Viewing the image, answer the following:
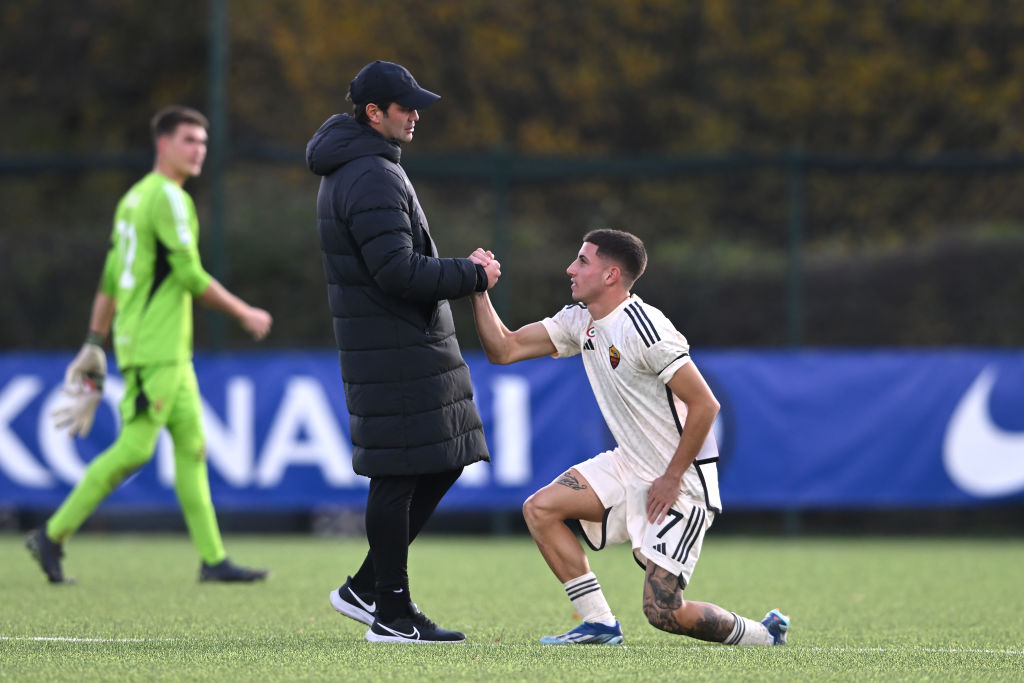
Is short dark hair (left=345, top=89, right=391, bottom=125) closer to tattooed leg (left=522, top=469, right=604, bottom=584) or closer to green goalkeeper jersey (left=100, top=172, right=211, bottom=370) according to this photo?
tattooed leg (left=522, top=469, right=604, bottom=584)

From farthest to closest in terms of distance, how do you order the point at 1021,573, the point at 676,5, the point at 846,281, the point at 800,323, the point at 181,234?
the point at 676,5, the point at 846,281, the point at 800,323, the point at 1021,573, the point at 181,234

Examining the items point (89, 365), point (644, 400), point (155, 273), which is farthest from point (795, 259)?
point (644, 400)

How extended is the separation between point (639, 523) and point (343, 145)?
1.68 meters

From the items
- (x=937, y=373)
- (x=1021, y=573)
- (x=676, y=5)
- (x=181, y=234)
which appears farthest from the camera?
(x=676, y=5)

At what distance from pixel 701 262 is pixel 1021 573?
473 cm

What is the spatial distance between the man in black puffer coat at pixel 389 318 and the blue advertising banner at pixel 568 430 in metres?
5.68

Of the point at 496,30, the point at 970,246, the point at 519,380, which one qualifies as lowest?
the point at 519,380

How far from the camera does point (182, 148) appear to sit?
7781mm

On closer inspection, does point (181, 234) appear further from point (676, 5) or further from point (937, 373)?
point (676, 5)

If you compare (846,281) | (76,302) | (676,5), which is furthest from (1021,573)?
(676,5)

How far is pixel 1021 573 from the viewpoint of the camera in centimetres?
878

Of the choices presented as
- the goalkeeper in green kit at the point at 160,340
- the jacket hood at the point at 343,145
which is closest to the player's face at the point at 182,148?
the goalkeeper in green kit at the point at 160,340

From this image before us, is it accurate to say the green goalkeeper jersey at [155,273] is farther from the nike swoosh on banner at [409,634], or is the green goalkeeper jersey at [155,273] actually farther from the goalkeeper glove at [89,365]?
the nike swoosh on banner at [409,634]

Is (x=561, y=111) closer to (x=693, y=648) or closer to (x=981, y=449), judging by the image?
(x=981, y=449)
